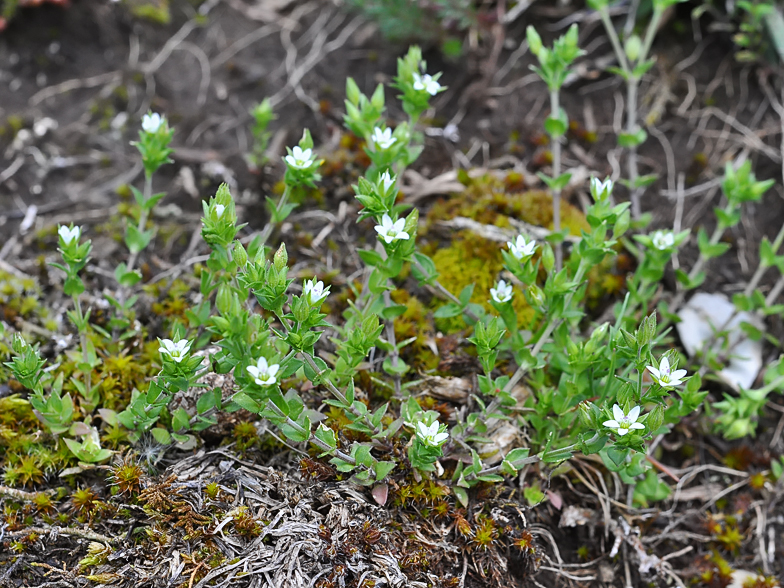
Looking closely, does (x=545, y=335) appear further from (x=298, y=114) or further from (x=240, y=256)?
(x=298, y=114)

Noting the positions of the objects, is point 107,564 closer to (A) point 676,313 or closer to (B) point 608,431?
(B) point 608,431

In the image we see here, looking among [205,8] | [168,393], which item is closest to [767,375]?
[168,393]

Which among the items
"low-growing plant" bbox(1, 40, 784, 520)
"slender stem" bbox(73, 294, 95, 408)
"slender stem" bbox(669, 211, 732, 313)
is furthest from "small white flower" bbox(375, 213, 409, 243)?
"slender stem" bbox(669, 211, 732, 313)

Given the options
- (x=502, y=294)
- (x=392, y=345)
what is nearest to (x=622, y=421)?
(x=502, y=294)

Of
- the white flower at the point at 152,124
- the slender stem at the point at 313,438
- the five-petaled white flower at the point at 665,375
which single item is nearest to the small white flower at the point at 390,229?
the slender stem at the point at 313,438

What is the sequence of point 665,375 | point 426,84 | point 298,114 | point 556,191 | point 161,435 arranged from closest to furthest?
1. point 665,375
2. point 161,435
3. point 426,84
4. point 556,191
5. point 298,114

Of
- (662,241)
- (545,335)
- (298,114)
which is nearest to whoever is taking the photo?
(545,335)

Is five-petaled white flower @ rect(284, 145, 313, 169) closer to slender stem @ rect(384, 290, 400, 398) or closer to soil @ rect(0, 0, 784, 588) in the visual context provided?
slender stem @ rect(384, 290, 400, 398)
